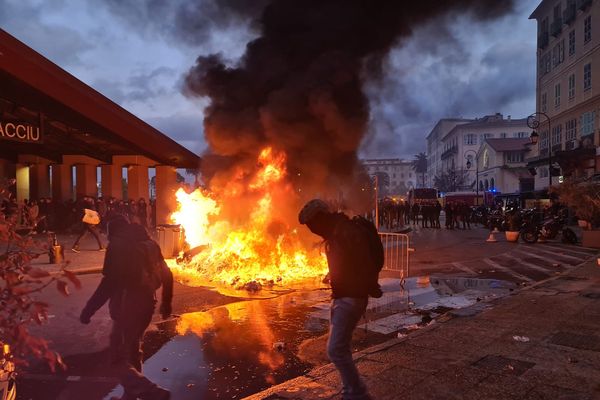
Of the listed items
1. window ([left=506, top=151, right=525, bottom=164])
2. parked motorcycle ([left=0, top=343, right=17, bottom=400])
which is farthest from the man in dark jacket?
window ([left=506, top=151, right=525, bottom=164])

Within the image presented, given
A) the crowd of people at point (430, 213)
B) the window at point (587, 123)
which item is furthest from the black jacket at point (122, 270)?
the window at point (587, 123)

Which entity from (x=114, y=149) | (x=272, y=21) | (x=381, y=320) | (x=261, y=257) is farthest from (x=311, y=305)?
(x=114, y=149)

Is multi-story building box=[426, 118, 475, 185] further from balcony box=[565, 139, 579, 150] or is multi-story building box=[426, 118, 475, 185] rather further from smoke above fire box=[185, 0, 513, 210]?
smoke above fire box=[185, 0, 513, 210]

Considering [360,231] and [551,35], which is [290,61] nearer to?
[360,231]

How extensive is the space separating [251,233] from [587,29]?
27803mm

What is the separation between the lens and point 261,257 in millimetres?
10719

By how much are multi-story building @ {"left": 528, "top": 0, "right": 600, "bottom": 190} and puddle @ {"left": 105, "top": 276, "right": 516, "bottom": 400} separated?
64.7 feet

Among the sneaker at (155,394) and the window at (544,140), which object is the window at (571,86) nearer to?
the window at (544,140)

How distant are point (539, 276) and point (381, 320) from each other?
5.54 metres

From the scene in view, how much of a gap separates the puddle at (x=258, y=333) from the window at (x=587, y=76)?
81.0ft

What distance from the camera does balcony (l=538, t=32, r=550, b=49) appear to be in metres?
35.8

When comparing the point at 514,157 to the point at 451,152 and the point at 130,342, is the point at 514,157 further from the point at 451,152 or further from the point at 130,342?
the point at 130,342

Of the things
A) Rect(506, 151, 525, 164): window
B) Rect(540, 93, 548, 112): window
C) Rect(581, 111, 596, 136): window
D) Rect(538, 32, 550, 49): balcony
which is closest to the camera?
Rect(581, 111, 596, 136): window

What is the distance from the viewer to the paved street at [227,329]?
445cm
